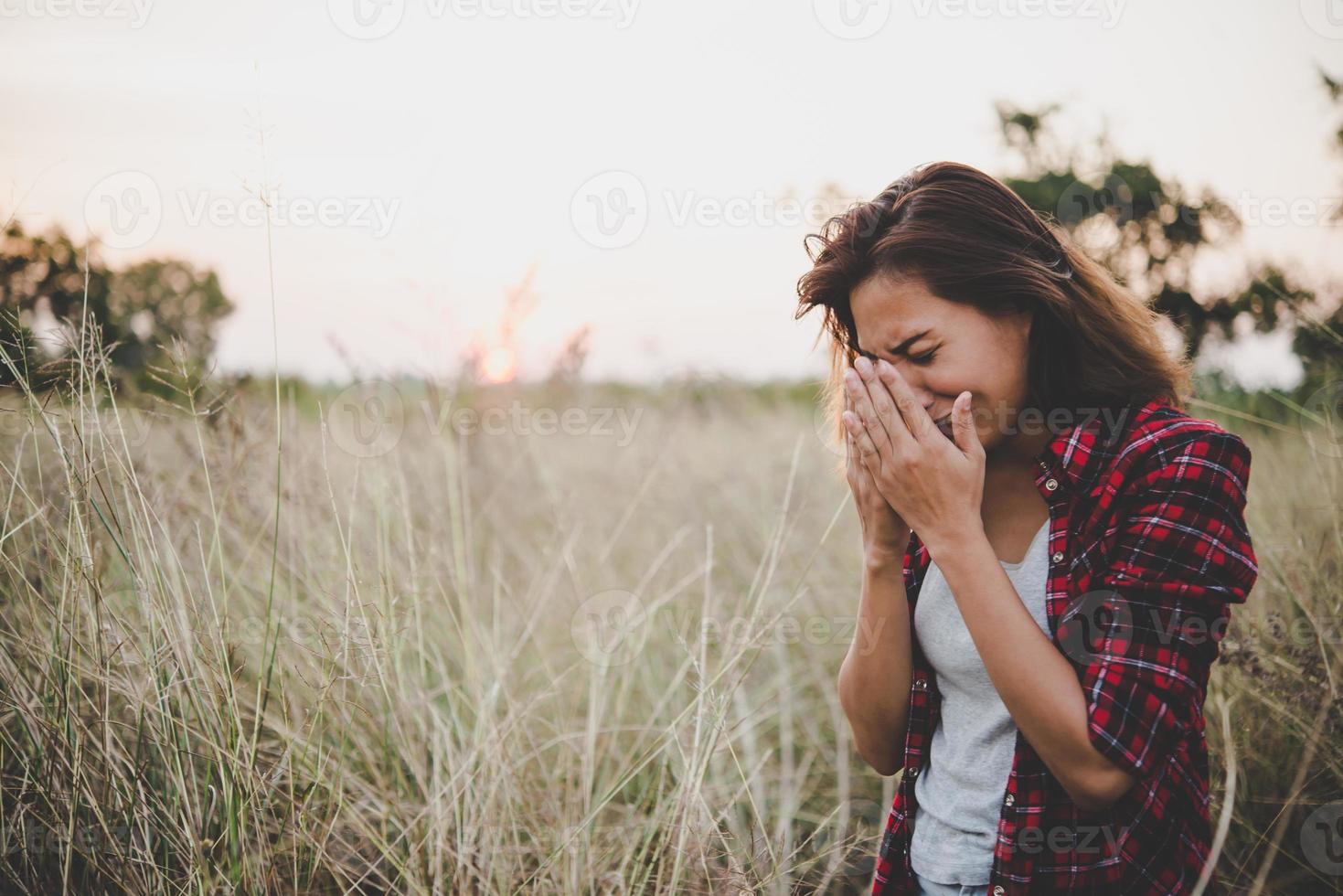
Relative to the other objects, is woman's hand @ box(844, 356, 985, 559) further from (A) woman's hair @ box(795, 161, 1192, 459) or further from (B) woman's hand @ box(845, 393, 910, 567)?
(A) woman's hair @ box(795, 161, 1192, 459)

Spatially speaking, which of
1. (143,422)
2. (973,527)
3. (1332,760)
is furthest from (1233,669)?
(143,422)

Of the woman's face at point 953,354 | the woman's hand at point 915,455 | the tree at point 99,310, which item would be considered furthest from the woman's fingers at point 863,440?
the tree at point 99,310

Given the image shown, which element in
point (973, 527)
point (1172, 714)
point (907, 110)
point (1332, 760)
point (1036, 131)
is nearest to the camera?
point (1172, 714)

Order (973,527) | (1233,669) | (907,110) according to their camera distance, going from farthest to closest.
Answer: (907,110)
(1233,669)
(973,527)

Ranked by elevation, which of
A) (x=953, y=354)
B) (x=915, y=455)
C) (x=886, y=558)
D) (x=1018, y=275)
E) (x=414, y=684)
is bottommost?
(x=414, y=684)

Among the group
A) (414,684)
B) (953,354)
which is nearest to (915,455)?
(953,354)

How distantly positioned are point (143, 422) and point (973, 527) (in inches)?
100

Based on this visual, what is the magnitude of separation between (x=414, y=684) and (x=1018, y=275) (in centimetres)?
190

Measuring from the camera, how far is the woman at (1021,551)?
1.27 meters

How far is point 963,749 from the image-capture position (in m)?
1.56

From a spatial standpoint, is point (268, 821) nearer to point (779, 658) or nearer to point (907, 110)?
point (779, 658)

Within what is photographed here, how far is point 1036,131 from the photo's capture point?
5609 millimetres

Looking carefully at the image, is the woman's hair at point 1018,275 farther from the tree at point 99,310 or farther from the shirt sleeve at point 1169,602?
the tree at point 99,310

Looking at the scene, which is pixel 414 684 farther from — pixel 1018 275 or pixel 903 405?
pixel 1018 275
